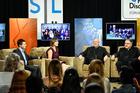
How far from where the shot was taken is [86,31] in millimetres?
12555

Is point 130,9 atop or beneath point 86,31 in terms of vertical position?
atop

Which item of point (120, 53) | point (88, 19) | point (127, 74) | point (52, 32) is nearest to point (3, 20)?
point (52, 32)

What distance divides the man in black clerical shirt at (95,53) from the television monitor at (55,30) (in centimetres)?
181

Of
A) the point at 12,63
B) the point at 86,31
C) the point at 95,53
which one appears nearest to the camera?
the point at 12,63

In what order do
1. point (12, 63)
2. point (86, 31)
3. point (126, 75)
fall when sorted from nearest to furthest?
point (126, 75)
point (12, 63)
point (86, 31)

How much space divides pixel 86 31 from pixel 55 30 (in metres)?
0.96

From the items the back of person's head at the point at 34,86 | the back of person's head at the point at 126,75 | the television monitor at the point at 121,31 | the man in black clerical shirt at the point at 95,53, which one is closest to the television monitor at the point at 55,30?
the television monitor at the point at 121,31

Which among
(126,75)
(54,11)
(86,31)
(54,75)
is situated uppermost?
(54,11)

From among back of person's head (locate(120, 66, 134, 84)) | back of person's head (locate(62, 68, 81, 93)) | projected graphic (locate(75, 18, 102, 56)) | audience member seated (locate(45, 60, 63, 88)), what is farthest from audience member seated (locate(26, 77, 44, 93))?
projected graphic (locate(75, 18, 102, 56))

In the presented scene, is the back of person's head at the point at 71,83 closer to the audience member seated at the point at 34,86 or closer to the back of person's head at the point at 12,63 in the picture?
the audience member seated at the point at 34,86

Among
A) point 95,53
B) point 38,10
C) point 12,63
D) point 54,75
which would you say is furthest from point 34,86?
point 38,10

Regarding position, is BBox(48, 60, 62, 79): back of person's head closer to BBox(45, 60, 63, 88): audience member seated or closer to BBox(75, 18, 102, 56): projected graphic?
BBox(45, 60, 63, 88): audience member seated

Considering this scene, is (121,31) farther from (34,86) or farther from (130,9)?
(34,86)

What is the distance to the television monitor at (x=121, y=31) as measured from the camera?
1241cm
